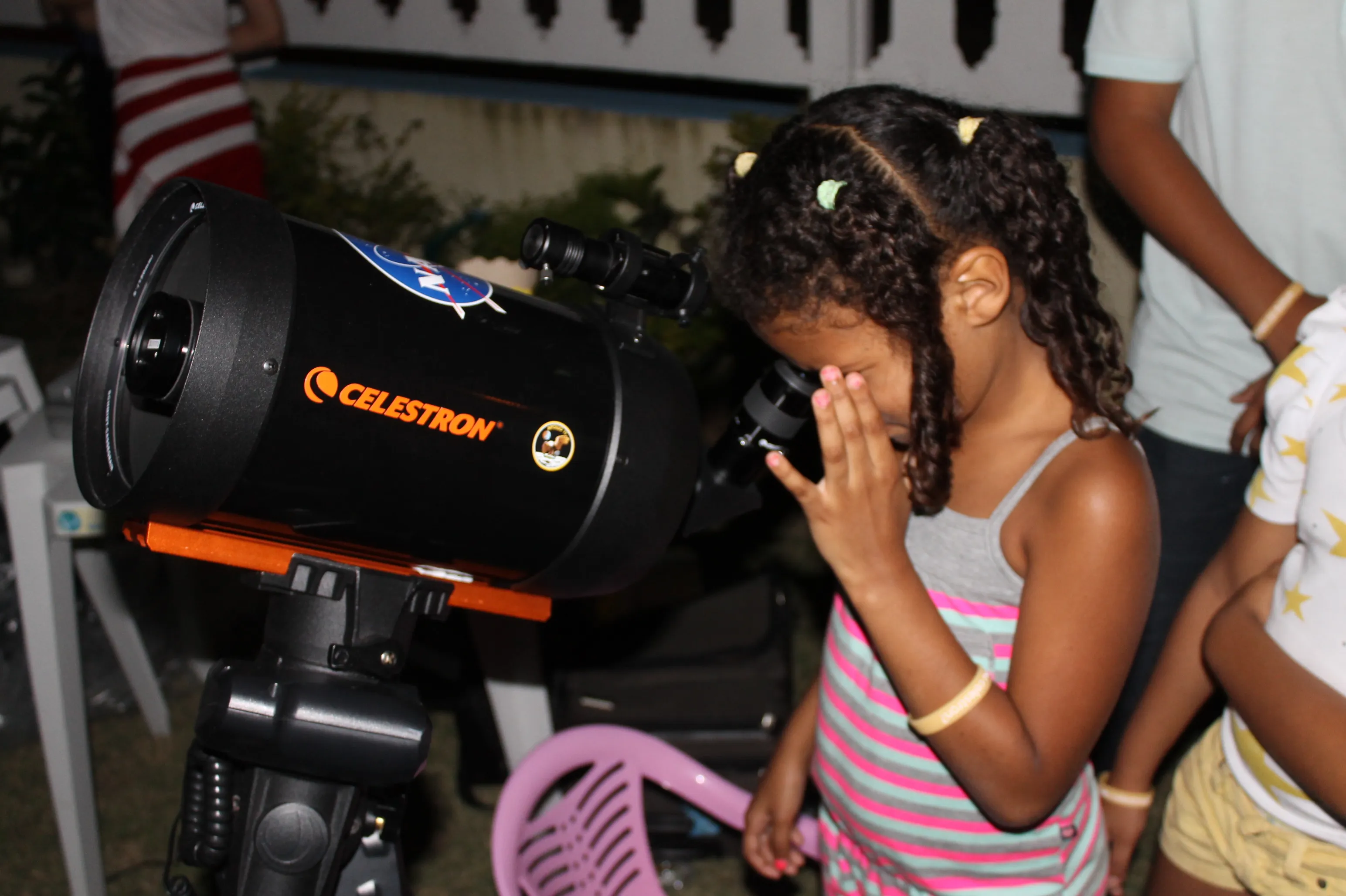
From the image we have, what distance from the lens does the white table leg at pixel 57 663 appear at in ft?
6.53

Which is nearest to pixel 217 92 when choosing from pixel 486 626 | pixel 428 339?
pixel 486 626

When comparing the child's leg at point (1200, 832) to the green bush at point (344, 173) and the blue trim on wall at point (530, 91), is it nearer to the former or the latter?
the blue trim on wall at point (530, 91)

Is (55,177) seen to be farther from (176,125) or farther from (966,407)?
(966,407)

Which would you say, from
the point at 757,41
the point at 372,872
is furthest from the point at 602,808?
the point at 757,41

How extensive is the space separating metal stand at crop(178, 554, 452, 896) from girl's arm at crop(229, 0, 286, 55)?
2.36m

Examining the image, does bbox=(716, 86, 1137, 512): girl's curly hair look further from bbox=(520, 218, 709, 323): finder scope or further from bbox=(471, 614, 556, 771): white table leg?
bbox=(471, 614, 556, 771): white table leg

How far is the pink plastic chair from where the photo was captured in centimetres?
163

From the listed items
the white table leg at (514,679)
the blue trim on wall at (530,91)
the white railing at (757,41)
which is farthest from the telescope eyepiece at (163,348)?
the blue trim on wall at (530,91)

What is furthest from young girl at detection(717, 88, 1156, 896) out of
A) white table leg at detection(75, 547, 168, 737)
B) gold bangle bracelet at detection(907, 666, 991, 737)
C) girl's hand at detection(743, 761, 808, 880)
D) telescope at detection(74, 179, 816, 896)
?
white table leg at detection(75, 547, 168, 737)

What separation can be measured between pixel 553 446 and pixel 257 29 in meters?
2.44

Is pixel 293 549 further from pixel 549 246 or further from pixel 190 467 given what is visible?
pixel 549 246

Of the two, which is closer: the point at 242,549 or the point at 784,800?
the point at 242,549

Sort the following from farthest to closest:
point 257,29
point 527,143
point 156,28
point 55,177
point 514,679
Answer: point 55,177
point 527,143
point 257,29
point 156,28
point 514,679

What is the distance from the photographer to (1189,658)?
1290 millimetres
